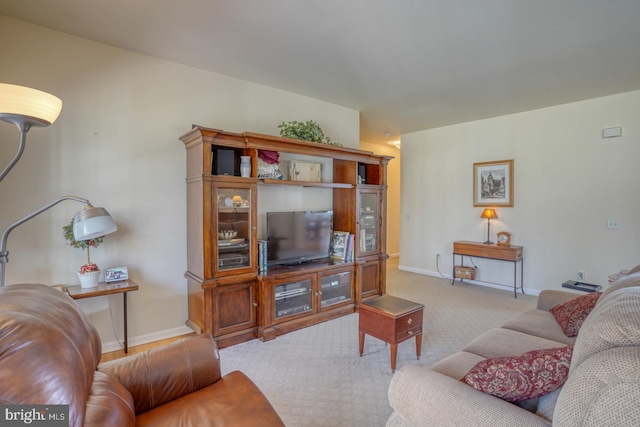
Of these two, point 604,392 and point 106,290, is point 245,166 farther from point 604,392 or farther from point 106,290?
point 604,392

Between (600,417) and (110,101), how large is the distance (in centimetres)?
366

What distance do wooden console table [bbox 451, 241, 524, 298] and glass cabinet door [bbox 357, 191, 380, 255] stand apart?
5.80 ft

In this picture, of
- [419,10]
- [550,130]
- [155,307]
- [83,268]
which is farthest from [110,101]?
[550,130]

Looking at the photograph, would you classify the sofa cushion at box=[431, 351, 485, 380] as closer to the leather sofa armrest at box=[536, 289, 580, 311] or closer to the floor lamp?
the leather sofa armrest at box=[536, 289, 580, 311]

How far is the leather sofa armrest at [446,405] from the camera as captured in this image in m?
1.10

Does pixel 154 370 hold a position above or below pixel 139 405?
above

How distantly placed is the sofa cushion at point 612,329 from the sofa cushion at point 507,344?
Result: 34.6 inches

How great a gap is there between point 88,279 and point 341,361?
221 cm

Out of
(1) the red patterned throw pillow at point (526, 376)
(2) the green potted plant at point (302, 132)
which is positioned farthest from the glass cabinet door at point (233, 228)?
(1) the red patterned throw pillow at point (526, 376)

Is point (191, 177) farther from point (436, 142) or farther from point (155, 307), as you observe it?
point (436, 142)

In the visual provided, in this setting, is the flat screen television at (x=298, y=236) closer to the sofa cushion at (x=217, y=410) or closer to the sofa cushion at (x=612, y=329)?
the sofa cushion at (x=217, y=410)

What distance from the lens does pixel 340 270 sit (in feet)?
12.2

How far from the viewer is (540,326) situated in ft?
7.38

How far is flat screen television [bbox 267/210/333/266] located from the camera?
3428 mm
